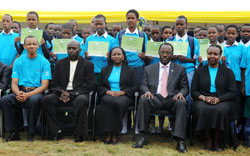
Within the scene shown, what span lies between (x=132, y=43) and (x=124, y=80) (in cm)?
77

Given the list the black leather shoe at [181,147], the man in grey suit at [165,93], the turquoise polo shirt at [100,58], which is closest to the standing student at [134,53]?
the turquoise polo shirt at [100,58]

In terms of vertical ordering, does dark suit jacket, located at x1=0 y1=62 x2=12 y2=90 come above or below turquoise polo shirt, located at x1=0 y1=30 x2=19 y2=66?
below

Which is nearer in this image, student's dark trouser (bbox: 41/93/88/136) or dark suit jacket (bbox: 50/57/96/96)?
student's dark trouser (bbox: 41/93/88/136)

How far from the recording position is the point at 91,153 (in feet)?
16.0

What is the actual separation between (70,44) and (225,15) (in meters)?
6.53

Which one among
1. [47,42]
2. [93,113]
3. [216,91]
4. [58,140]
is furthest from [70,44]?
[216,91]

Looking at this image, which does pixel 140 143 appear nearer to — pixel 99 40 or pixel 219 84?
pixel 219 84

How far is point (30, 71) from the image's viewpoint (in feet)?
20.2

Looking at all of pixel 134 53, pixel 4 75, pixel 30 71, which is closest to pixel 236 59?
pixel 134 53

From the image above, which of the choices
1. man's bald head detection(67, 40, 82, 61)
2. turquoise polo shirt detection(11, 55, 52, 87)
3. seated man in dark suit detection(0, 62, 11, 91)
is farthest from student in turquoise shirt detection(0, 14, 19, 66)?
man's bald head detection(67, 40, 82, 61)

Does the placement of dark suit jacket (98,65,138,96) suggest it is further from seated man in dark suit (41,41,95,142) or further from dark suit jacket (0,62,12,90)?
dark suit jacket (0,62,12,90)

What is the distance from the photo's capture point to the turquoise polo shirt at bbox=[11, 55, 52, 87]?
241 inches

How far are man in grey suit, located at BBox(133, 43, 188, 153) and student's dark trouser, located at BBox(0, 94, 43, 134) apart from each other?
1845 mm

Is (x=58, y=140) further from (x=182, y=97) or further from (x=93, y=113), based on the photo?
(x=182, y=97)
